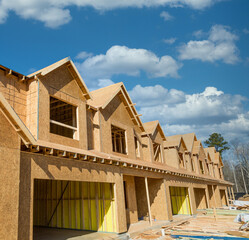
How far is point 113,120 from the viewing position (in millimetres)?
17547

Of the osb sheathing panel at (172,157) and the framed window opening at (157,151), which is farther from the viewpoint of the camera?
the osb sheathing panel at (172,157)

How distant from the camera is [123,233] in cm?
1305

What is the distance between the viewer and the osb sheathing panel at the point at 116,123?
16.2m

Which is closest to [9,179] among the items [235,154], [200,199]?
[200,199]

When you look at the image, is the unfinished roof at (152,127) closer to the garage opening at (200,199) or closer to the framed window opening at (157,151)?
the framed window opening at (157,151)

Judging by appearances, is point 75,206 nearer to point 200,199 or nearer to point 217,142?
point 200,199

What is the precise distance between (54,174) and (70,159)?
3.74ft

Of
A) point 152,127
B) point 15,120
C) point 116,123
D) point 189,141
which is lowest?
point 15,120

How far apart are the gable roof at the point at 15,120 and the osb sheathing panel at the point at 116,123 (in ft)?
24.6

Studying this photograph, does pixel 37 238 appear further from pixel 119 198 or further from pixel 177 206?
pixel 177 206

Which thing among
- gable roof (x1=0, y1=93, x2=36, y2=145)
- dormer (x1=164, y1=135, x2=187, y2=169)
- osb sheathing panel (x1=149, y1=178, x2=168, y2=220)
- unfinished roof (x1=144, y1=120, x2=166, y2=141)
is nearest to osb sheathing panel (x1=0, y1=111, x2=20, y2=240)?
gable roof (x1=0, y1=93, x2=36, y2=145)

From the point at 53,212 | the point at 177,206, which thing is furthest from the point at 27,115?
the point at 177,206

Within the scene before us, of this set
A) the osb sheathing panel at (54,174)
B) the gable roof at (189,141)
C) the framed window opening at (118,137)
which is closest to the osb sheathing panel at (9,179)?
the osb sheathing panel at (54,174)

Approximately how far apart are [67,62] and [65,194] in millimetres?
8592
